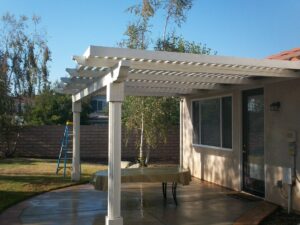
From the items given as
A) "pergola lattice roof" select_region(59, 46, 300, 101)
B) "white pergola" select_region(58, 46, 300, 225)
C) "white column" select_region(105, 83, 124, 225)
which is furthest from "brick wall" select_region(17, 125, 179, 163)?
"white column" select_region(105, 83, 124, 225)

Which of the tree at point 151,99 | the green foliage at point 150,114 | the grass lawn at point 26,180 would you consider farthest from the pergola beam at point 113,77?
the tree at point 151,99

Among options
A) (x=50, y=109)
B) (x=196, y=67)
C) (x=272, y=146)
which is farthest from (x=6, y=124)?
(x=196, y=67)

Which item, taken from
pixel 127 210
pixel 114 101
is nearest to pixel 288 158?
pixel 127 210

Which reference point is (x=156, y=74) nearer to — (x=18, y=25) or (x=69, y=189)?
(x=69, y=189)

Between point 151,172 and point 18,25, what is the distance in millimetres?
17765

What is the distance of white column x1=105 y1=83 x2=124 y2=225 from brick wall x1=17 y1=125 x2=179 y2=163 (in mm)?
12574

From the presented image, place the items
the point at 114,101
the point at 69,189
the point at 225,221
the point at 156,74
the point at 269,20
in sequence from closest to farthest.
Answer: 1. the point at 114,101
2. the point at 225,221
3. the point at 156,74
4. the point at 69,189
5. the point at 269,20

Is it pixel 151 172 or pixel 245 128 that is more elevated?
pixel 245 128

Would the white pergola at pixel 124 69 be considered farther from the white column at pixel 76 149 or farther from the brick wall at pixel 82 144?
the brick wall at pixel 82 144

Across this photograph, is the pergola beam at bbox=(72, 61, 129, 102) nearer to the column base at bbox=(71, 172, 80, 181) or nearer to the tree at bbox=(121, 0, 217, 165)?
the column base at bbox=(71, 172, 80, 181)

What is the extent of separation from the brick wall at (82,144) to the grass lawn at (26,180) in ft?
9.75

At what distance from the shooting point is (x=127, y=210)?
295 inches

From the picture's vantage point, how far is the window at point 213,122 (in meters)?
9.97

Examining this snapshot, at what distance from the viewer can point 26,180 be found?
11.1 meters
